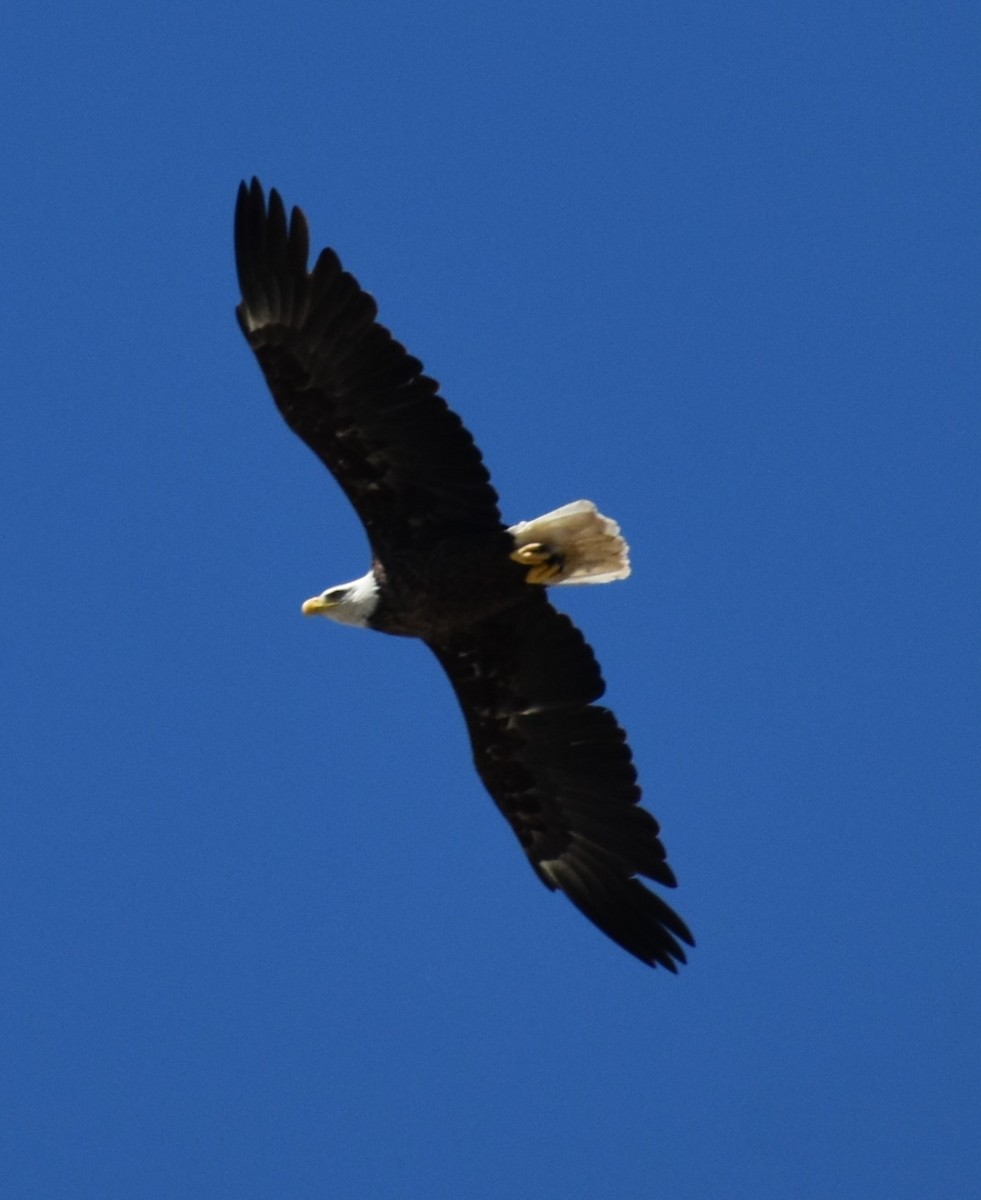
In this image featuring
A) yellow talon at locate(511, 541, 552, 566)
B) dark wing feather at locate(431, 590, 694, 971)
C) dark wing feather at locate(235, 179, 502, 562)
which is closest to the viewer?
dark wing feather at locate(235, 179, 502, 562)

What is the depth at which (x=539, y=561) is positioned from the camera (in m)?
13.1

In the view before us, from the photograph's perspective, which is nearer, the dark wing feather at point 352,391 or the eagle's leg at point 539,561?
the dark wing feather at point 352,391

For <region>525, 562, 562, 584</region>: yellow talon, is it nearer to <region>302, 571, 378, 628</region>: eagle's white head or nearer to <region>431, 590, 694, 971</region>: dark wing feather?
<region>431, 590, 694, 971</region>: dark wing feather

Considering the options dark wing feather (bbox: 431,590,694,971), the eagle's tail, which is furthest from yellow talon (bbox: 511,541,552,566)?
dark wing feather (bbox: 431,590,694,971)

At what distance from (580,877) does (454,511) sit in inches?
86.0

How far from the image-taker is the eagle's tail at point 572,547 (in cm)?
1309

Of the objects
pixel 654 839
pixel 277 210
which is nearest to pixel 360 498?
pixel 277 210

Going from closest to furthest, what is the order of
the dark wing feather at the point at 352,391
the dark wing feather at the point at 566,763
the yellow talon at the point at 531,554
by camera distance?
the dark wing feather at the point at 352,391
the yellow talon at the point at 531,554
the dark wing feather at the point at 566,763

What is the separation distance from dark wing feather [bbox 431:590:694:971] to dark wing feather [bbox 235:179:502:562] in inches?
30.4

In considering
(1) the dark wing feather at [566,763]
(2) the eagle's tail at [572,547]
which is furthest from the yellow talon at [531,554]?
(1) the dark wing feather at [566,763]

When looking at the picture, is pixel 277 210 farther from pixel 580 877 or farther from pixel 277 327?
pixel 580 877

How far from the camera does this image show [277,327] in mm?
12672

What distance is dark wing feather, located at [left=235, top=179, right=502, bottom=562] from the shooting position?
41.2ft

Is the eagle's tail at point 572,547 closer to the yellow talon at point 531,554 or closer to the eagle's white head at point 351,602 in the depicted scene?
the yellow talon at point 531,554
